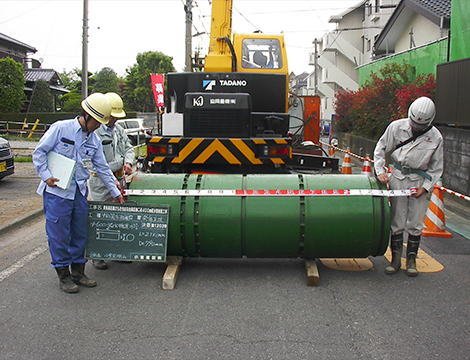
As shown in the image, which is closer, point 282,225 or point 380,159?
point 282,225

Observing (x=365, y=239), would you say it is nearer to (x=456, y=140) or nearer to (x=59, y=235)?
(x=59, y=235)

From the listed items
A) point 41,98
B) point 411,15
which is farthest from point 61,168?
point 41,98

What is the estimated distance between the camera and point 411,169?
5293 mm

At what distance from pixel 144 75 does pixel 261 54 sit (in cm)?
4487

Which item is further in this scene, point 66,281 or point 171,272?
point 171,272

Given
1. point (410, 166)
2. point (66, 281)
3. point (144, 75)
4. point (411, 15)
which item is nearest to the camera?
point (66, 281)

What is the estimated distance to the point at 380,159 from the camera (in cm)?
539

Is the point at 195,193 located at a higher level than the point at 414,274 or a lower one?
higher

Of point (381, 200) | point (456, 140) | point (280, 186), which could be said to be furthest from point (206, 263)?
point (456, 140)

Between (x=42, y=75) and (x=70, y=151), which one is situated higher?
(x=42, y=75)

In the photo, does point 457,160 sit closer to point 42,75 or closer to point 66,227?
point 66,227

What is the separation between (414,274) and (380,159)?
4.56ft

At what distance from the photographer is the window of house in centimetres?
938

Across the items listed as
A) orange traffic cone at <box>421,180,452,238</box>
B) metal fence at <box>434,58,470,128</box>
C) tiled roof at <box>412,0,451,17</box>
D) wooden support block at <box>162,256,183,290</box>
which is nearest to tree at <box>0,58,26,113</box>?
tiled roof at <box>412,0,451,17</box>
